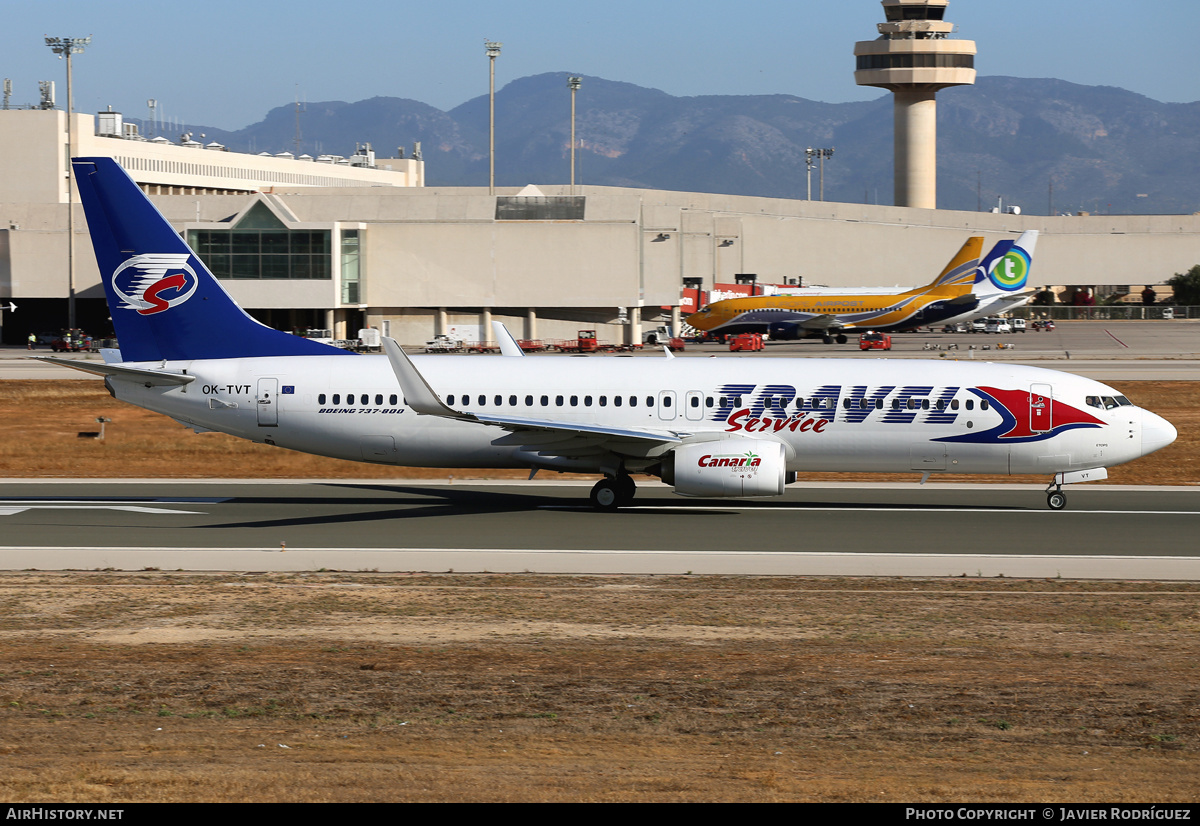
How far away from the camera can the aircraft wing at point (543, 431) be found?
27.7 meters

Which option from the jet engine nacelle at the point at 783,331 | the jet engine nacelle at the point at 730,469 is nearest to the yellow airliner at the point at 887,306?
the jet engine nacelle at the point at 783,331

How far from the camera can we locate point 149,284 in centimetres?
3183

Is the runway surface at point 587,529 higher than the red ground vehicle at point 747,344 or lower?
lower

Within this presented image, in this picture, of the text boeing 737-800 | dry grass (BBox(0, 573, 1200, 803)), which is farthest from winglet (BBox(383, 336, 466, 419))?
dry grass (BBox(0, 573, 1200, 803))

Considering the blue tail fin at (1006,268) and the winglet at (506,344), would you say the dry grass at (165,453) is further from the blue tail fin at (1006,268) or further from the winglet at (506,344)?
the blue tail fin at (1006,268)

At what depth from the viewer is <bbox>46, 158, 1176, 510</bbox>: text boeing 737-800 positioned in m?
30.5

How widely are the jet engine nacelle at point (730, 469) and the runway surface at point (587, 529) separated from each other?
0.83 m

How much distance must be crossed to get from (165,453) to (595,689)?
32.3m

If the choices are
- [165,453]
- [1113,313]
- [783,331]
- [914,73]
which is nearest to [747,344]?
[783,331]

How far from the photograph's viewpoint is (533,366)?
106 ft

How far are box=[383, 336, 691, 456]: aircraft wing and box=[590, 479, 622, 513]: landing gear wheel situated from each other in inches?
35.3

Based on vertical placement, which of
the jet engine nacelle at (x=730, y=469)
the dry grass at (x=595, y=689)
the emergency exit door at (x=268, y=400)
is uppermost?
the emergency exit door at (x=268, y=400)

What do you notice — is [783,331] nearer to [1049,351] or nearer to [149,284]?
[1049,351]

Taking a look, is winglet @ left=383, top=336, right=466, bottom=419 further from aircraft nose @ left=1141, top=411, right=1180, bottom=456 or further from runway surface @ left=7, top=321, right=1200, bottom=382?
runway surface @ left=7, top=321, right=1200, bottom=382
